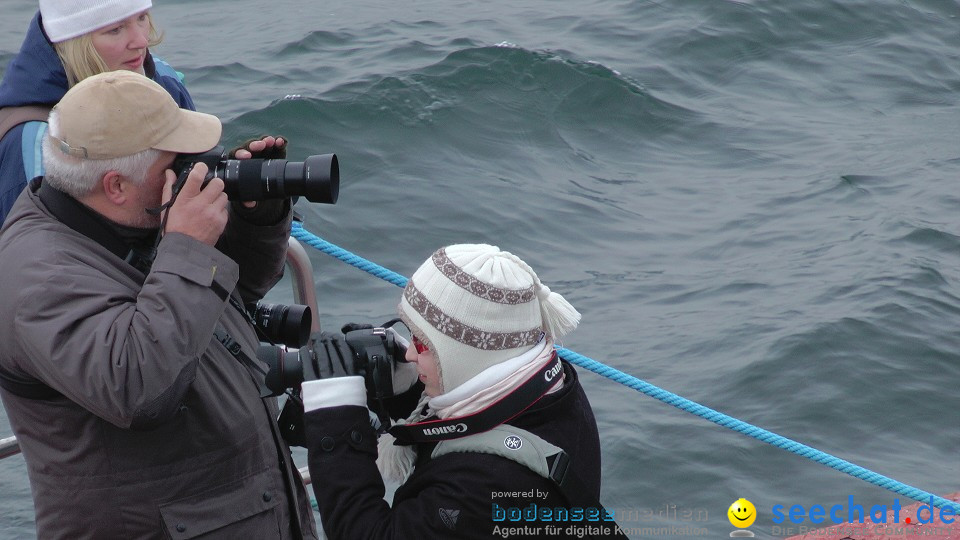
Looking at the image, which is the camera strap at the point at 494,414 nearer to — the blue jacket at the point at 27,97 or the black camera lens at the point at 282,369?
the black camera lens at the point at 282,369

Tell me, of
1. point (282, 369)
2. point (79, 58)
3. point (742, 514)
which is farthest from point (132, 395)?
point (742, 514)

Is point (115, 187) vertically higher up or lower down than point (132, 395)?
higher up

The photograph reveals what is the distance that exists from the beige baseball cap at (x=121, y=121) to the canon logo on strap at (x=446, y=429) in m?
0.66

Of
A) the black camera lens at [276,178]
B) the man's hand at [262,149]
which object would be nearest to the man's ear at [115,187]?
the black camera lens at [276,178]

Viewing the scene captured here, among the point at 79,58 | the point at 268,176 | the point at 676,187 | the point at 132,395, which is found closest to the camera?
the point at 132,395

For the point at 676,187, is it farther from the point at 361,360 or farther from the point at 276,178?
the point at 361,360

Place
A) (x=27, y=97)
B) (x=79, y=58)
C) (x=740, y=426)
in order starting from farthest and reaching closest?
(x=740, y=426), (x=79, y=58), (x=27, y=97)

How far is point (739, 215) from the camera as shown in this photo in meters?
5.83

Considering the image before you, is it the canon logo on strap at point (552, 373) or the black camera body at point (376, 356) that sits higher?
the canon logo on strap at point (552, 373)

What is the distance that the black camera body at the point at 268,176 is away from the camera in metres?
2.12

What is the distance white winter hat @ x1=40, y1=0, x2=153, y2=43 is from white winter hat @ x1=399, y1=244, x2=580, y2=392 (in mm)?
1255

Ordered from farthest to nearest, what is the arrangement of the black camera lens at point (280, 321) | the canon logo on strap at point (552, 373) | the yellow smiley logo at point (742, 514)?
the yellow smiley logo at point (742, 514) → the black camera lens at point (280, 321) → the canon logo on strap at point (552, 373)

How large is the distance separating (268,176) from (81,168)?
0.35 m

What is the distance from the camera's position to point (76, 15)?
2674 mm
